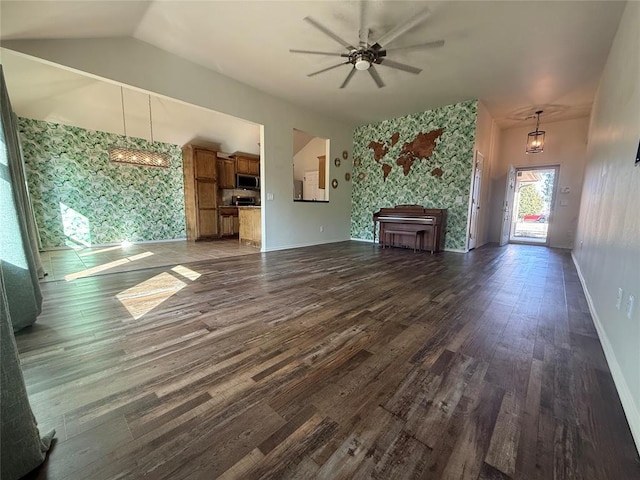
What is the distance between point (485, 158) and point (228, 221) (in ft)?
21.6

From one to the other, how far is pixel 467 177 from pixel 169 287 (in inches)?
209

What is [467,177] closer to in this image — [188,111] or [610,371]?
[610,371]

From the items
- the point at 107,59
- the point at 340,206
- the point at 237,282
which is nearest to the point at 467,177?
the point at 340,206

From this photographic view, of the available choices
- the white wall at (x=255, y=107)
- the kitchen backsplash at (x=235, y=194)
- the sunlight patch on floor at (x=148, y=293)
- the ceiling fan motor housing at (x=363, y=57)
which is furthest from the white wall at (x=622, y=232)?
the kitchen backsplash at (x=235, y=194)

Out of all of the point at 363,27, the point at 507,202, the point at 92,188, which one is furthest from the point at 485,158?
the point at 92,188

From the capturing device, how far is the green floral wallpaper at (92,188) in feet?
15.4

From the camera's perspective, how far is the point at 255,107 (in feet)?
14.6

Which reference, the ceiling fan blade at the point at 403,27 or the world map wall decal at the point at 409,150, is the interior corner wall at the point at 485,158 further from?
the ceiling fan blade at the point at 403,27

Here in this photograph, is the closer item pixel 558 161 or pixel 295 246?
pixel 295 246

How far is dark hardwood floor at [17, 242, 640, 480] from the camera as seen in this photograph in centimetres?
89

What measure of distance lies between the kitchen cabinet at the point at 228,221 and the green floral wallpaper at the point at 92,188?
116 cm

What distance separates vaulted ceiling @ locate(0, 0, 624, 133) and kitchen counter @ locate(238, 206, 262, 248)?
2362 millimetres

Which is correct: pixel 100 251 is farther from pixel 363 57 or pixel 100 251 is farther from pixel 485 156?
pixel 485 156

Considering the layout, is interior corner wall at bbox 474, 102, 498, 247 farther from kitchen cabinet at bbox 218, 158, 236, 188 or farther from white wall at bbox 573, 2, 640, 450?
kitchen cabinet at bbox 218, 158, 236, 188
